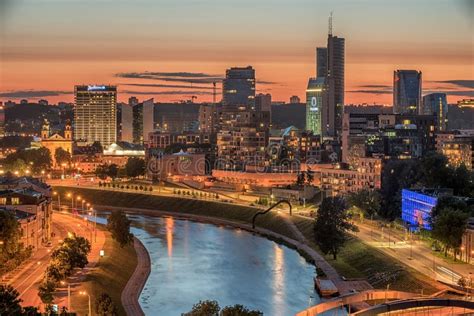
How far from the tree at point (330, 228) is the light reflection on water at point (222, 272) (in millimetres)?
1466

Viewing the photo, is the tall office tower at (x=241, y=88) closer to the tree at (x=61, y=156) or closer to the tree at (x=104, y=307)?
the tree at (x=61, y=156)

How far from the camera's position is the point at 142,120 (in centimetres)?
15525

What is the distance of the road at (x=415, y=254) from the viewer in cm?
3381

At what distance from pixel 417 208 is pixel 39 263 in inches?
842

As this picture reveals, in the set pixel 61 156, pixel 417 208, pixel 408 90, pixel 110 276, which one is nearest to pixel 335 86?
pixel 408 90

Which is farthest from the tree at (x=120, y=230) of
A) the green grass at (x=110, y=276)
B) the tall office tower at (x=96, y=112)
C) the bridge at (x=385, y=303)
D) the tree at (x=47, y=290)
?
the tall office tower at (x=96, y=112)

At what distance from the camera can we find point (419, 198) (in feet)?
154

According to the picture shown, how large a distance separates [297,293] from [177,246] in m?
14.0

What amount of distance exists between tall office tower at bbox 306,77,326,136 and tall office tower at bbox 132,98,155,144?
2802cm

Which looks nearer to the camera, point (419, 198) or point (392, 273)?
point (392, 273)

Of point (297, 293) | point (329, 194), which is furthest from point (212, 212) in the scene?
point (297, 293)

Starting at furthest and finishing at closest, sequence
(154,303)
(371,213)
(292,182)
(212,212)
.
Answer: (292,182)
(212,212)
(371,213)
(154,303)

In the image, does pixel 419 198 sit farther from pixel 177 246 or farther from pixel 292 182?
pixel 292 182

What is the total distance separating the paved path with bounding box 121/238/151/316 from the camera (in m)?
30.6
